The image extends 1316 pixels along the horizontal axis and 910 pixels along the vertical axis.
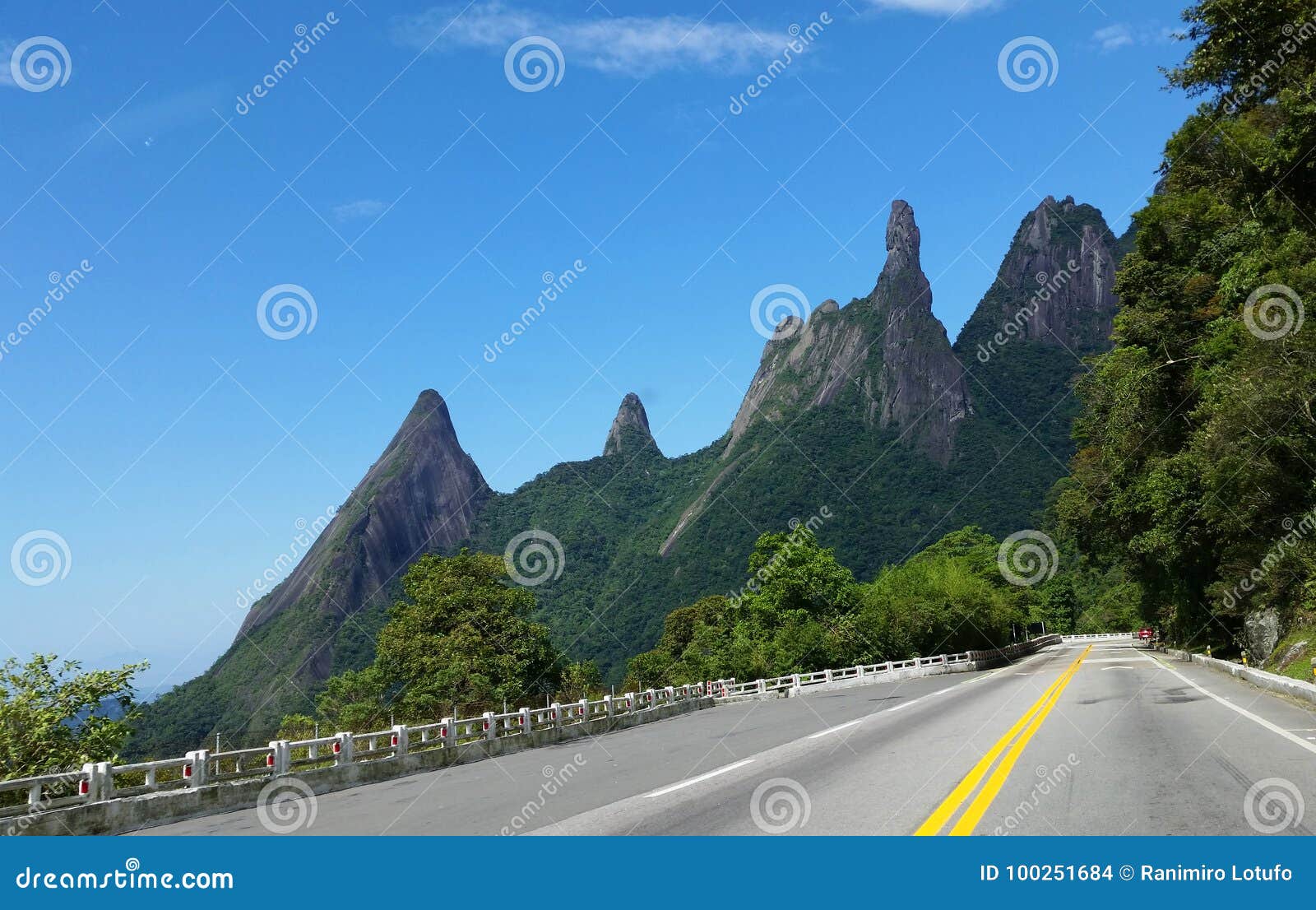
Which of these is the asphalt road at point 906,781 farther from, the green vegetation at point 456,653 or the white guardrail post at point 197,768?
the green vegetation at point 456,653

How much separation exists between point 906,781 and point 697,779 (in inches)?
109

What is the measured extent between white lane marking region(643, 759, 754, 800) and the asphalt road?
0.11 ft

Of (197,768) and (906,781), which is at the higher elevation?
(197,768)

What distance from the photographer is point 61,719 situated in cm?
1554

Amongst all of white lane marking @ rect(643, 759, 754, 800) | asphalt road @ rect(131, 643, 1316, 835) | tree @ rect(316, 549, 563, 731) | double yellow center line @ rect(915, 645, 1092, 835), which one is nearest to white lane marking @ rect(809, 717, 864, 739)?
asphalt road @ rect(131, 643, 1316, 835)

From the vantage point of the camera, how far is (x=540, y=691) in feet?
177

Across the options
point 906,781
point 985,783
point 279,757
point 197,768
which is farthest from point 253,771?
point 985,783

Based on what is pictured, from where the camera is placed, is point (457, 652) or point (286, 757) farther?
point (457, 652)

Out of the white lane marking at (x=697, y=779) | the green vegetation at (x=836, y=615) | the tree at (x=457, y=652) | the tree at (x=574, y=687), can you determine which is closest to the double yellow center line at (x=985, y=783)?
the white lane marking at (x=697, y=779)

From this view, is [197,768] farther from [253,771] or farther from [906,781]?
[906,781]

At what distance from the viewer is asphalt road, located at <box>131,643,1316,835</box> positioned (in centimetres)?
809

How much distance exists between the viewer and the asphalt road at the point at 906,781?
8.09m

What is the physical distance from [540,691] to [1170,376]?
37975 mm
